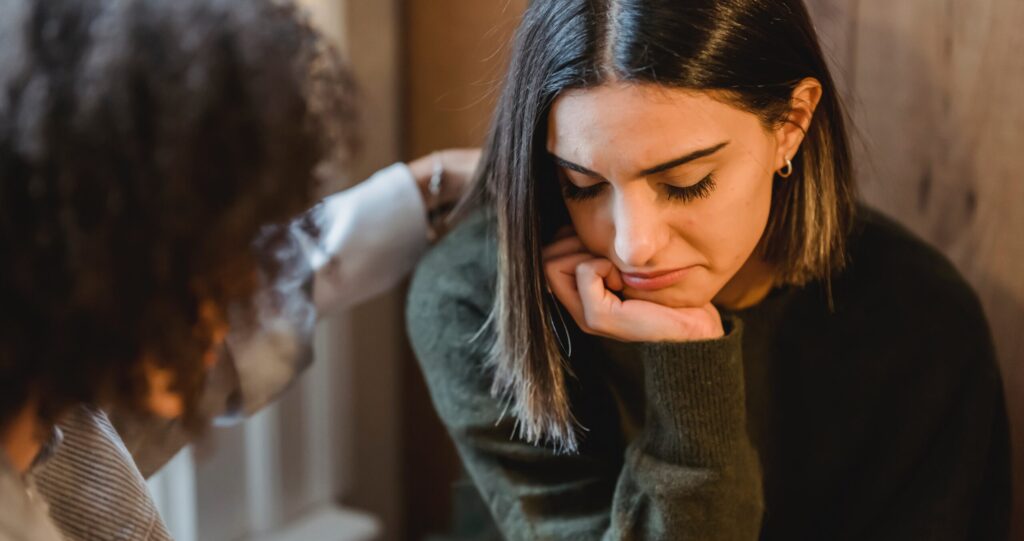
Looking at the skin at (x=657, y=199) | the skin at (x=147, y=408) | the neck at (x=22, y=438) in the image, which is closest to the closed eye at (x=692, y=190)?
the skin at (x=657, y=199)

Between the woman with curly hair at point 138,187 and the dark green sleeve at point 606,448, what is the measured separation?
37cm

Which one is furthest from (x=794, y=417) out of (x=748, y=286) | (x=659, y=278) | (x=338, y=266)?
(x=338, y=266)

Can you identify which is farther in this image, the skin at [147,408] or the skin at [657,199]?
the skin at [657,199]

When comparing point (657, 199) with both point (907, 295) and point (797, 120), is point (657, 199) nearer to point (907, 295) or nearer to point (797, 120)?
point (797, 120)

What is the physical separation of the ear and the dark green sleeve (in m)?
0.16

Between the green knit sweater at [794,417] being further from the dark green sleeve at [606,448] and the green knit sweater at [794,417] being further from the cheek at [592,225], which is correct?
the cheek at [592,225]

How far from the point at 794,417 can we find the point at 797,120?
327mm

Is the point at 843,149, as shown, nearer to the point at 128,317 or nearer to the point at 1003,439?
the point at 1003,439

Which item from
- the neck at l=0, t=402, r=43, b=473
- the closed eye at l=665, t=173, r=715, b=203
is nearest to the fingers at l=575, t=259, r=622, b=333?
the closed eye at l=665, t=173, r=715, b=203

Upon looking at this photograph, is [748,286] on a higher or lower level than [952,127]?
lower

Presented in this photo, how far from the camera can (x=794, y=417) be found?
115 centimetres

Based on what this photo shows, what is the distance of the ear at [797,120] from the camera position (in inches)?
38.6

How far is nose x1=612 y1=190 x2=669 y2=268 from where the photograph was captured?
36.7 inches

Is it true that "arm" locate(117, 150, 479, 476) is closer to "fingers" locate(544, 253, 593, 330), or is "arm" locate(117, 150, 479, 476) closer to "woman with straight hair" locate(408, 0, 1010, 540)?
"woman with straight hair" locate(408, 0, 1010, 540)
